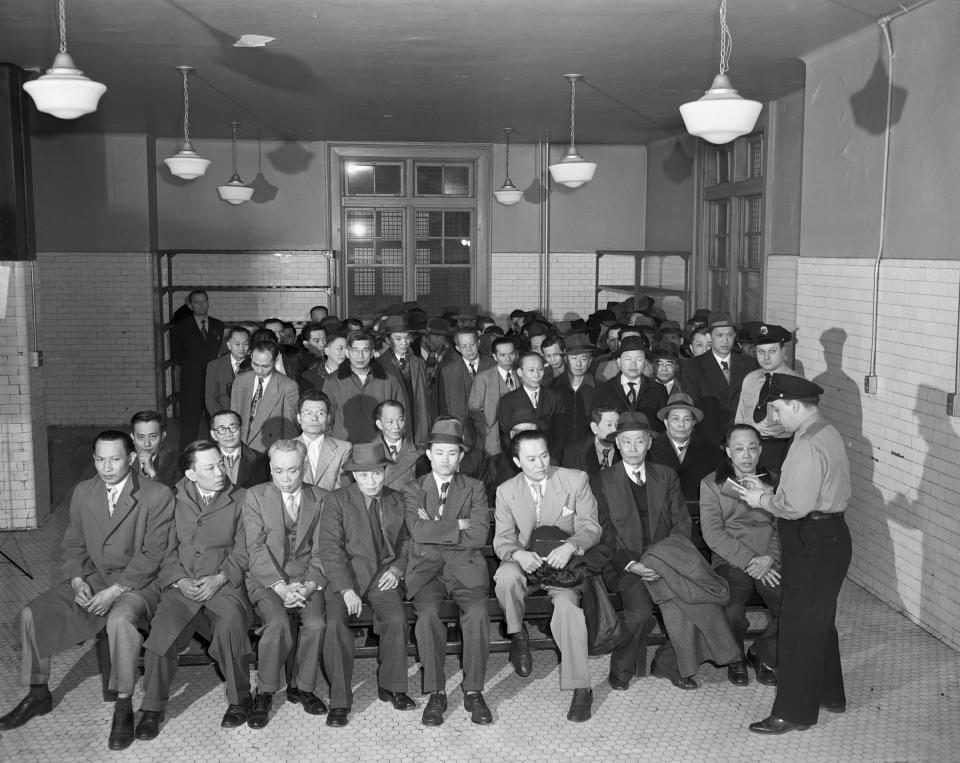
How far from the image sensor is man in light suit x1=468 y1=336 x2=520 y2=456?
8250 mm

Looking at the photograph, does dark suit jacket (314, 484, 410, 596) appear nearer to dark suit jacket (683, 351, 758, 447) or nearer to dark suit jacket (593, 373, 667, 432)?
dark suit jacket (593, 373, 667, 432)

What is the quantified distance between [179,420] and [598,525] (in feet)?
28.6

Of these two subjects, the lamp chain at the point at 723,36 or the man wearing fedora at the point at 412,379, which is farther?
the man wearing fedora at the point at 412,379

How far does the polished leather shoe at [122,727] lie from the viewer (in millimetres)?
5039

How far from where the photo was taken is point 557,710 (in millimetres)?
5449

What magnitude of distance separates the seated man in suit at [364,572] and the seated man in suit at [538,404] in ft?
6.74

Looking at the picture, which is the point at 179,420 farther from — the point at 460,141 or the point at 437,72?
the point at 437,72

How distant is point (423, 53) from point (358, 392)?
2581 millimetres

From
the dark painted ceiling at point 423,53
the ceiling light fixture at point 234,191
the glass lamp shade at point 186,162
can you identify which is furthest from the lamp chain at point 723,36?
the ceiling light fixture at point 234,191

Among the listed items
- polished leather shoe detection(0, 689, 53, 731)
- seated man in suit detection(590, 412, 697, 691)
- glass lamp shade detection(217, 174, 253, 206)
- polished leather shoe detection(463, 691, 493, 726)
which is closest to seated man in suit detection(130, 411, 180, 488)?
polished leather shoe detection(0, 689, 53, 731)

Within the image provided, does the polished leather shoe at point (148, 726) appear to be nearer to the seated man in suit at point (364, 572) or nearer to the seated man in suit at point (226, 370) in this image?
the seated man in suit at point (364, 572)

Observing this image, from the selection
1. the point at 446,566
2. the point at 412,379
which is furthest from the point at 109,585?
the point at 412,379

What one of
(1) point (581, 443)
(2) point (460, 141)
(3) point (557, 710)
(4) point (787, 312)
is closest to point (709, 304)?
(4) point (787, 312)

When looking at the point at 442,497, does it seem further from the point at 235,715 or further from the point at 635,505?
the point at 235,715
